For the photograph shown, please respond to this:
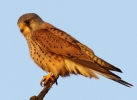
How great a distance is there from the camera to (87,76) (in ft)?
26.5

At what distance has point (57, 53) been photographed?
8.45 metres

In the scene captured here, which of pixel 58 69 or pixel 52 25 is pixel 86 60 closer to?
pixel 58 69

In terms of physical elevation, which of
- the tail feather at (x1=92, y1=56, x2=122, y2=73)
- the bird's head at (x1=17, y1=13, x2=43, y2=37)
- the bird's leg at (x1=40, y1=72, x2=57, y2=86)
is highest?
the bird's head at (x1=17, y1=13, x2=43, y2=37)

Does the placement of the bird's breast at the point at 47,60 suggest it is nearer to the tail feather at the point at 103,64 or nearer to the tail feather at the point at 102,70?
the tail feather at the point at 102,70

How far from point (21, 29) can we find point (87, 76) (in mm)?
1871

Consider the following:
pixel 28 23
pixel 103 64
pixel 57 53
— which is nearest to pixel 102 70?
pixel 103 64

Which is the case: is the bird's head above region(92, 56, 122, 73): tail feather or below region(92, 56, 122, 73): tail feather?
above

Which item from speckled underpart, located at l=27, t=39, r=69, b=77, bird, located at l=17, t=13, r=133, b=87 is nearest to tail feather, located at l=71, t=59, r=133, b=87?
bird, located at l=17, t=13, r=133, b=87

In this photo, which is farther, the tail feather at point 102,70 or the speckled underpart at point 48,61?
the speckled underpart at point 48,61

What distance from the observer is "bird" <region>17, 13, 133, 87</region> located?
8.03m

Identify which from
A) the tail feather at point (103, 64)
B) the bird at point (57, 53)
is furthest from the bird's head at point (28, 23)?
the tail feather at point (103, 64)

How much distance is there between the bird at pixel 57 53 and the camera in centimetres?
803

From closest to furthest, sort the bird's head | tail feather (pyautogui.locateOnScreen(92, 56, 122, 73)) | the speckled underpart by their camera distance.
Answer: tail feather (pyautogui.locateOnScreen(92, 56, 122, 73)), the speckled underpart, the bird's head

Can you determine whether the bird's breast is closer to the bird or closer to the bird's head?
the bird
